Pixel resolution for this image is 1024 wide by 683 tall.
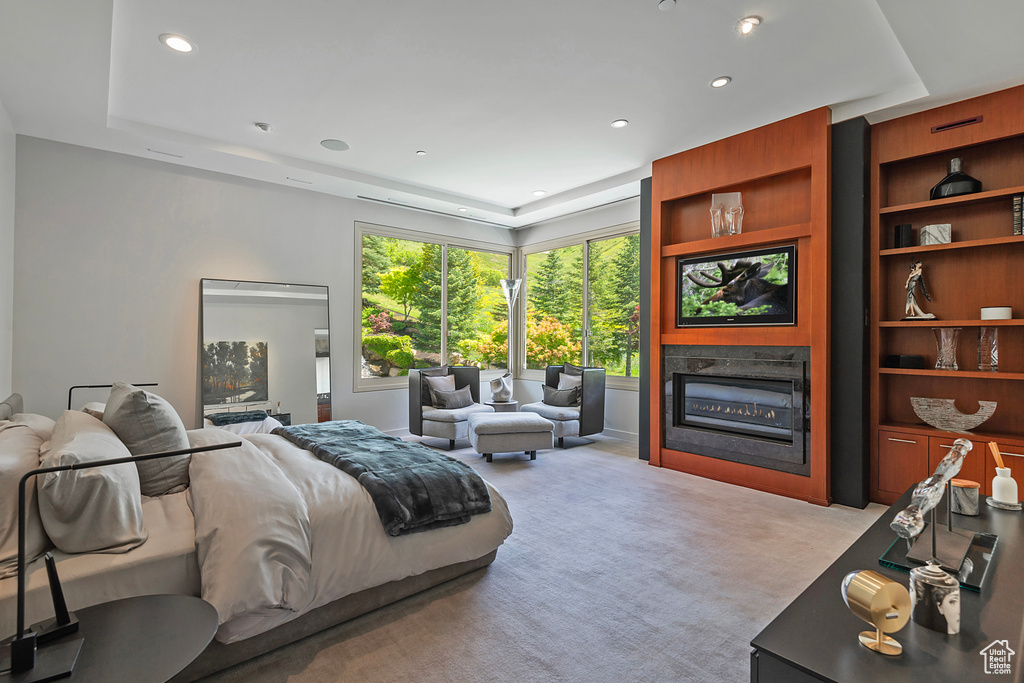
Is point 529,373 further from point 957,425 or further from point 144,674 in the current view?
point 144,674

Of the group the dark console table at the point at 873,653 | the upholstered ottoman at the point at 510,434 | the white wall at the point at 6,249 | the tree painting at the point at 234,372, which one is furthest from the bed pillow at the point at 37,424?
the upholstered ottoman at the point at 510,434

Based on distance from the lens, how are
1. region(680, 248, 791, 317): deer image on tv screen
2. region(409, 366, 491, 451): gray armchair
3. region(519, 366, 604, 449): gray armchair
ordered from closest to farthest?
region(680, 248, 791, 317): deer image on tv screen
region(409, 366, 491, 451): gray armchair
region(519, 366, 604, 449): gray armchair

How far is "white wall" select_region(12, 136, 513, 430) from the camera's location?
13.0ft

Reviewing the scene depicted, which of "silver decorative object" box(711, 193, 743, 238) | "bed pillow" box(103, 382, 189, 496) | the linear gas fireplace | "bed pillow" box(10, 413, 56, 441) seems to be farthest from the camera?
"silver decorative object" box(711, 193, 743, 238)

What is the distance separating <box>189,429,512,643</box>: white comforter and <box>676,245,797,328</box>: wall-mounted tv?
111 inches

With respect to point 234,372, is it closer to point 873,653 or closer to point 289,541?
point 289,541

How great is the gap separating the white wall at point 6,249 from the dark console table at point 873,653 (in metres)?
5.03

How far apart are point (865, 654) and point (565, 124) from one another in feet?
12.3

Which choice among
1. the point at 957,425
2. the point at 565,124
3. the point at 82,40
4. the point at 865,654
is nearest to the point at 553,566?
the point at 865,654

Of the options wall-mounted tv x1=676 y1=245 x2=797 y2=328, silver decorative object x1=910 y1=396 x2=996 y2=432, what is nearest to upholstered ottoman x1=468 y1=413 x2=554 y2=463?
wall-mounted tv x1=676 y1=245 x2=797 y2=328

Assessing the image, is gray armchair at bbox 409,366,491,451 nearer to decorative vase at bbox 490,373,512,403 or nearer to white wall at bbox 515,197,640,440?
decorative vase at bbox 490,373,512,403

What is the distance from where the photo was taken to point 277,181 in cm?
511

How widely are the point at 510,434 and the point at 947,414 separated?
338 centimetres

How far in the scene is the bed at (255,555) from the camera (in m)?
1.60
